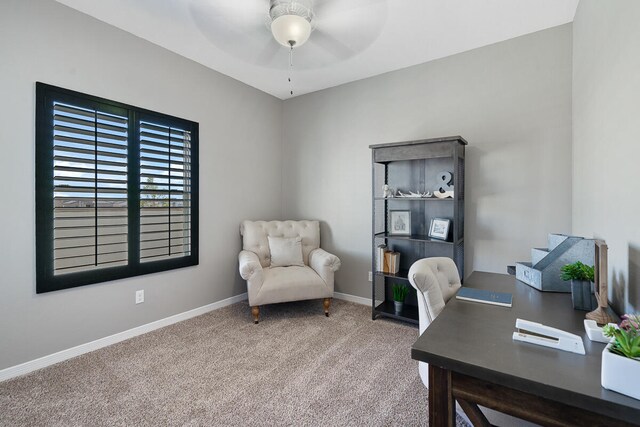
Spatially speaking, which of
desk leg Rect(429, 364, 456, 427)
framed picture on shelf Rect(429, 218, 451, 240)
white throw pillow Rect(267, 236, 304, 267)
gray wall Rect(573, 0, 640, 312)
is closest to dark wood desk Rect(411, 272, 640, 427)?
desk leg Rect(429, 364, 456, 427)

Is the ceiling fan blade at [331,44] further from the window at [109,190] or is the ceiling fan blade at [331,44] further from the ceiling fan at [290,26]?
the window at [109,190]

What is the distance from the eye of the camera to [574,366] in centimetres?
84

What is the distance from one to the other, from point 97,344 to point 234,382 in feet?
4.30

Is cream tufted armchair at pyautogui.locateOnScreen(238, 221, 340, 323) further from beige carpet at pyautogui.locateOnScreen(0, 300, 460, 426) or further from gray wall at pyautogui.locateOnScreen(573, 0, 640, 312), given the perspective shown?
gray wall at pyautogui.locateOnScreen(573, 0, 640, 312)

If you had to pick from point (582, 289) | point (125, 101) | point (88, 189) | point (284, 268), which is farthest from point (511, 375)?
point (125, 101)

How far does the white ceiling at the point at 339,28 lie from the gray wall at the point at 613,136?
1.85 ft

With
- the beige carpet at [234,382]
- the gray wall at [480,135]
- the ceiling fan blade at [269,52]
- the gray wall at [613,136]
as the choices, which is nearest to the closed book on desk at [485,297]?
the gray wall at [613,136]

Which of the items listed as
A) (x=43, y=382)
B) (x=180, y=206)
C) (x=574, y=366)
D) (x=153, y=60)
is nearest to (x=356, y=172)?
(x=180, y=206)

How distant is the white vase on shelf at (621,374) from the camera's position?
697 millimetres

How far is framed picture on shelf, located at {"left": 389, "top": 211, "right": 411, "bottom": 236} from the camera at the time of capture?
3111 millimetres

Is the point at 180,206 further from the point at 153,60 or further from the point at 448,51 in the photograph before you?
the point at 448,51

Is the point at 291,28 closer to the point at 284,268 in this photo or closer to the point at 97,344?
the point at 284,268

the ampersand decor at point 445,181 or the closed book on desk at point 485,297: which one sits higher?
the ampersand decor at point 445,181

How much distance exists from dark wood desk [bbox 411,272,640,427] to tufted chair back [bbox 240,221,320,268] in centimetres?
249
